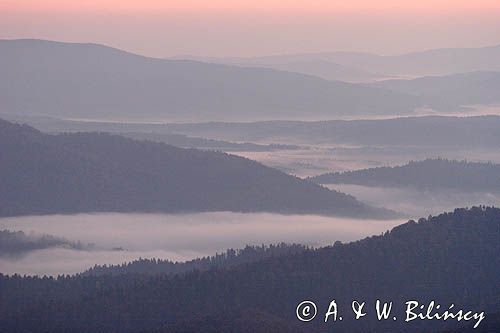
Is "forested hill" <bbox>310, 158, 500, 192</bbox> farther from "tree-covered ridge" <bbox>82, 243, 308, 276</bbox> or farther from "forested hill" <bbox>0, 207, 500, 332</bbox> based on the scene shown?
"forested hill" <bbox>0, 207, 500, 332</bbox>

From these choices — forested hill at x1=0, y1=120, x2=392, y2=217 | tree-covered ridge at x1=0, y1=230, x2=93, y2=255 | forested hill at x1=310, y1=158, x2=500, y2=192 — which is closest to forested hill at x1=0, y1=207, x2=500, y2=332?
tree-covered ridge at x1=0, y1=230, x2=93, y2=255

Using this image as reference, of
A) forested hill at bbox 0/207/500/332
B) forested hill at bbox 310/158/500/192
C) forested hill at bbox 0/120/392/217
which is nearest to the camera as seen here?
forested hill at bbox 0/207/500/332

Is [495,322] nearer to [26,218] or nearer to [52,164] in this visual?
[26,218]

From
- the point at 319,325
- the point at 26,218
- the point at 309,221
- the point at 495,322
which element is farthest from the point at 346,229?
the point at 495,322

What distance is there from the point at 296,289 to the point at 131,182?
82.9m

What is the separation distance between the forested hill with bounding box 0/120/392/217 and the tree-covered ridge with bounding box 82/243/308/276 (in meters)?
48.7

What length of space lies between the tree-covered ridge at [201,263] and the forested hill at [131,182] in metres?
48.7

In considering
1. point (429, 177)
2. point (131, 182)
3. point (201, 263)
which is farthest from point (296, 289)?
point (429, 177)

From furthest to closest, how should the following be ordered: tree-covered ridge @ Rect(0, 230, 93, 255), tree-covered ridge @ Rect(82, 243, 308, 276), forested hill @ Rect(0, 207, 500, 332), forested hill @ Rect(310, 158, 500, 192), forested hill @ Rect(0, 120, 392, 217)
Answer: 1. forested hill @ Rect(310, 158, 500, 192)
2. forested hill @ Rect(0, 120, 392, 217)
3. tree-covered ridge @ Rect(0, 230, 93, 255)
4. tree-covered ridge @ Rect(82, 243, 308, 276)
5. forested hill @ Rect(0, 207, 500, 332)

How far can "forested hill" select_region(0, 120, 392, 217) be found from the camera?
496 ft

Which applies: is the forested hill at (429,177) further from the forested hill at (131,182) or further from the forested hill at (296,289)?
the forested hill at (296,289)

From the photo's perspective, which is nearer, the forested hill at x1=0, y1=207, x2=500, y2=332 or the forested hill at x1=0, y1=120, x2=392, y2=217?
the forested hill at x1=0, y1=207, x2=500, y2=332

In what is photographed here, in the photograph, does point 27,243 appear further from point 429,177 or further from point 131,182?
point 429,177

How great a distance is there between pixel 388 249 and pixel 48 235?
49.8m
